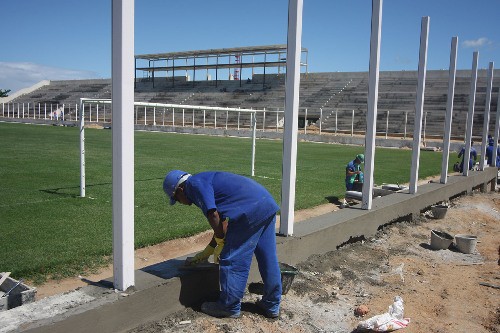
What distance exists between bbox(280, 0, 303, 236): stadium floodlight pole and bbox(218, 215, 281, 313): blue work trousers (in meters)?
1.24

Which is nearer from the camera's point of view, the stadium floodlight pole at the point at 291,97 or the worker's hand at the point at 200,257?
the worker's hand at the point at 200,257

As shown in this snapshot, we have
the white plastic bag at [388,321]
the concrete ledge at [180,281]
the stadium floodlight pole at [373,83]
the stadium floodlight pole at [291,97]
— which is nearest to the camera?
the concrete ledge at [180,281]

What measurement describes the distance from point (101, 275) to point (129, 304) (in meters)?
1.44

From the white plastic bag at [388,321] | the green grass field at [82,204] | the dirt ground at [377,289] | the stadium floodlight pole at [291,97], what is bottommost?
the dirt ground at [377,289]

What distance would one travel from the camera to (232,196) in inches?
140

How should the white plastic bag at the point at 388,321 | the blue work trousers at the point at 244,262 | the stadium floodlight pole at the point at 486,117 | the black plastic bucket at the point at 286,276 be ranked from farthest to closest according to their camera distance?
1. the stadium floodlight pole at the point at 486,117
2. the black plastic bucket at the point at 286,276
3. the white plastic bag at the point at 388,321
4. the blue work trousers at the point at 244,262

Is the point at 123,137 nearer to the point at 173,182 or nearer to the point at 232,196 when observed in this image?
the point at 173,182

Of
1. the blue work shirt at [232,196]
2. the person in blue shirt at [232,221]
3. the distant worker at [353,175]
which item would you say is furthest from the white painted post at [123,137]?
the distant worker at [353,175]

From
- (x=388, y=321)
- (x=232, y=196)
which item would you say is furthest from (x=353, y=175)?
(x=232, y=196)

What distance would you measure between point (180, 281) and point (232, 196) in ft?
3.06

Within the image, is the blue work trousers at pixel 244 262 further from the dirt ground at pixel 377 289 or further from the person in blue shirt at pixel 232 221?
the dirt ground at pixel 377 289

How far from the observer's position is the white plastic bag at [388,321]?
12.2 feet

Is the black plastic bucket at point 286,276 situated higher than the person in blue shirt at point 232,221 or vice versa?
the person in blue shirt at point 232,221

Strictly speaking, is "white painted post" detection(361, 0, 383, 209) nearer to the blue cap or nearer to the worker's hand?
the worker's hand
